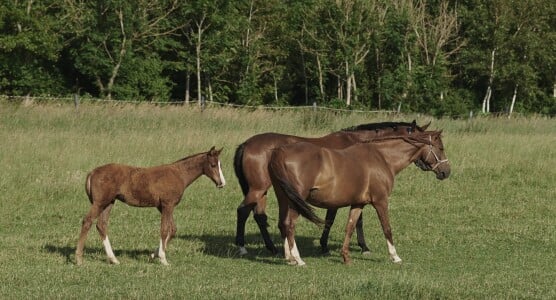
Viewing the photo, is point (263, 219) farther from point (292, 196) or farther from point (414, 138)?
point (414, 138)

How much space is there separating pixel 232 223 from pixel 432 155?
445cm

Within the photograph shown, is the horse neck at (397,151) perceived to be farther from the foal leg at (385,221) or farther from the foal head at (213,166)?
the foal head at (213,166)

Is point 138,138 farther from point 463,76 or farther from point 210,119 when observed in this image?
point 463,76

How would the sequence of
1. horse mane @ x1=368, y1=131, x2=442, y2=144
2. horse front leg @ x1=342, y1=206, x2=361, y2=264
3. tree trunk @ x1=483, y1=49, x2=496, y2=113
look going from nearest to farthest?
horse front leg @ x1=342, y1=206, x2=361, y2=264, horse mane @ x1=368, y1=131, x2=442, y2=144, tree trunk @ x1=483, y1=49, x2=496, y2=113

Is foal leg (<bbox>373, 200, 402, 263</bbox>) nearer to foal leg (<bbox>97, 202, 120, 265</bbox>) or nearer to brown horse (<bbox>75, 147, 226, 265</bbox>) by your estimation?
brown horse (<bbox>75, 147, 226, 265</bbox>)

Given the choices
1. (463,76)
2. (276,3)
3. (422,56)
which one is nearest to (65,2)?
(276,3)

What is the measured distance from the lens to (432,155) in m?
12.7

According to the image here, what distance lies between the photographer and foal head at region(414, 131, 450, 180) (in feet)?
41.5

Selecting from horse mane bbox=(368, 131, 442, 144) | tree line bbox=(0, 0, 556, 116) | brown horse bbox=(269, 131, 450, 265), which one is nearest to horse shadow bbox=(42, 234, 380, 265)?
brown horse bbox=(269, 131, 450, 265)

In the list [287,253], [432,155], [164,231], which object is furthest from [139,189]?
[432,155]

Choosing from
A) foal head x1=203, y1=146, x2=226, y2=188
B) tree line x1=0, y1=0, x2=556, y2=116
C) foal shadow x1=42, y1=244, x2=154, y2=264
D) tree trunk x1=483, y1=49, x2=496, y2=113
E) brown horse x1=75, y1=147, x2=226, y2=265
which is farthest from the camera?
tree trunk x1=483, y1=49, x2=496, y2=113

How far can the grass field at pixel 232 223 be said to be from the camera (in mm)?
9969

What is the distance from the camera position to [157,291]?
372 inches

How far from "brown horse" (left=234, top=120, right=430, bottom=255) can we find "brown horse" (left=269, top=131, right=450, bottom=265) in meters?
0.87
